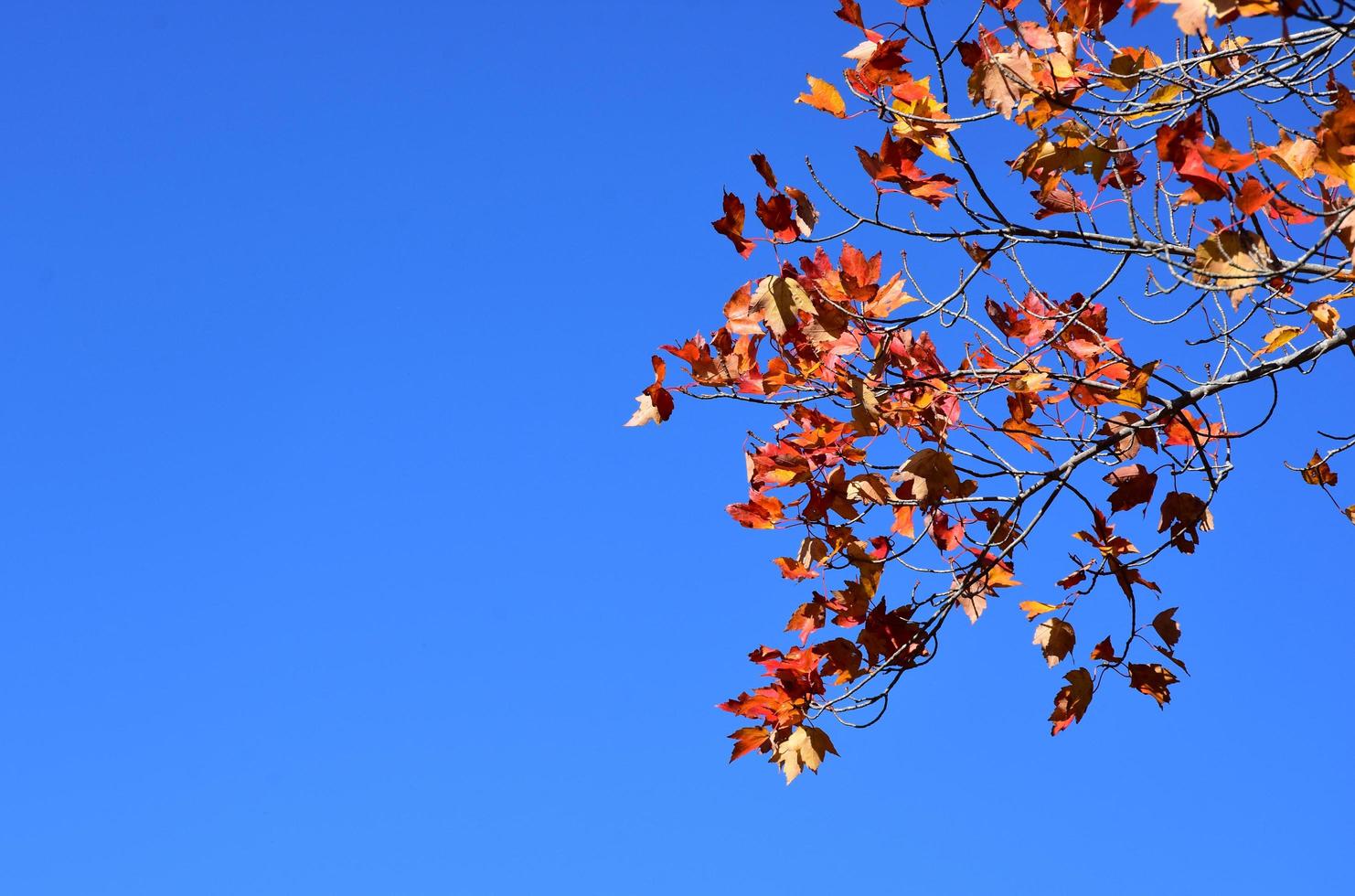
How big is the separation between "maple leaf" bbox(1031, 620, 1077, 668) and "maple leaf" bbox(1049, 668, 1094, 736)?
0.06 m

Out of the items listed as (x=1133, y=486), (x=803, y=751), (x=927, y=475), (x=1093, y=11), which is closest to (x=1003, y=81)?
(x=1093, y=11)

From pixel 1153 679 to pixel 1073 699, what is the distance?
281 mm

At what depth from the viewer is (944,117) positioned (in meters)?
3.26

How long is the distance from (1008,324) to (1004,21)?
32.4 inches

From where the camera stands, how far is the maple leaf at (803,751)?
3414mm

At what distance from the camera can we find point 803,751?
342 cm

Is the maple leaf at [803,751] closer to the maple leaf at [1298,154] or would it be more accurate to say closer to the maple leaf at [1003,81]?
the maple leaf at [1003,81]

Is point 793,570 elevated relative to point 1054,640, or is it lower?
elevated

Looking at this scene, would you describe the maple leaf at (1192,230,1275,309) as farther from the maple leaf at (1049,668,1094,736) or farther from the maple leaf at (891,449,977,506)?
the maple leaf at (1049,668,1094,736)

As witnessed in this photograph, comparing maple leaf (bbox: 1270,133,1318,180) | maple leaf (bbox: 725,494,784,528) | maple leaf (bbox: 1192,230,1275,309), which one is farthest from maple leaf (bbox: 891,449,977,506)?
maple leaf (bbox: 1270,133,1318,180)

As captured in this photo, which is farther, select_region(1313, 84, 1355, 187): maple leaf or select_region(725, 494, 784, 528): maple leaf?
select_region(725, 494, 784, 528): maple leaf

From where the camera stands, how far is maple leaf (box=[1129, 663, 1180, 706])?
12.0 ft

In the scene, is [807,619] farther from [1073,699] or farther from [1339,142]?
[1339,142]

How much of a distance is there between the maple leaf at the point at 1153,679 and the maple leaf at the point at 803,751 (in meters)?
0.90
